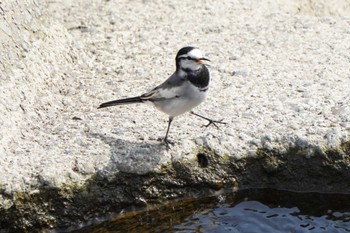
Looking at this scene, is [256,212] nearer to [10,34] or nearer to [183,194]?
[183,194]

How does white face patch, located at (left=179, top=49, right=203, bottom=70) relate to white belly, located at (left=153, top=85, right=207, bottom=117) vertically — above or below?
above

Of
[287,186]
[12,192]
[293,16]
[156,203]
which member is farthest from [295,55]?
[12,192]

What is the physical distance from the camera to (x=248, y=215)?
20.6ft

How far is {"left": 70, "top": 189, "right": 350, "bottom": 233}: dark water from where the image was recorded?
6.14m

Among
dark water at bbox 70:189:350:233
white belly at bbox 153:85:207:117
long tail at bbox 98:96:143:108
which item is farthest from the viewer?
long tail at bbox 98:96:143:108

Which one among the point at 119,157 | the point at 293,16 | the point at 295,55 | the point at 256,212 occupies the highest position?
the point at 293,16

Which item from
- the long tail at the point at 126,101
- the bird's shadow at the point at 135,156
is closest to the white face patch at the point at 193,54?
the long tail at the point at 126,101

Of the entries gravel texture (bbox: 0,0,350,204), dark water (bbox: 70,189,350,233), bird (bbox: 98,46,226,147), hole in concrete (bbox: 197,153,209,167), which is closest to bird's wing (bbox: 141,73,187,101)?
bird (bbox: 98,46,226,147)

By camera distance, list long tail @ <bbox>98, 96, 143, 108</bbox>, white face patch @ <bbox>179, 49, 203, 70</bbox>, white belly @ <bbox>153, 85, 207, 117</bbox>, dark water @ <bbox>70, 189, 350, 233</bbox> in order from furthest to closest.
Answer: long tail @ <bbox>98, 96, 143, 108</bbox>
white face patch @ <bbox>179, 49, 203, 70</bbox>
white belly @ <bbox>153, 85, 207, 117</bbox>
dark water @ <bbox>70, 189, 350, 233</bbox>

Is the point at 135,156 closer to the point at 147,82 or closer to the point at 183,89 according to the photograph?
the point at 183,89

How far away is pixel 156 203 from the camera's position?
20.7 feet

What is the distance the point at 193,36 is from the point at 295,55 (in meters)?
1.15

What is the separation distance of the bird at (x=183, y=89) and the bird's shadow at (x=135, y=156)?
135mm

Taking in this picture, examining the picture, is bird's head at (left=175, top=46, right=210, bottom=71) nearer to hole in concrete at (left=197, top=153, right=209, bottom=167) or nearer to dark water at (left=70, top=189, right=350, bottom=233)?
hole in concrete at (left=197, top=153, right=209, bottom=167)
